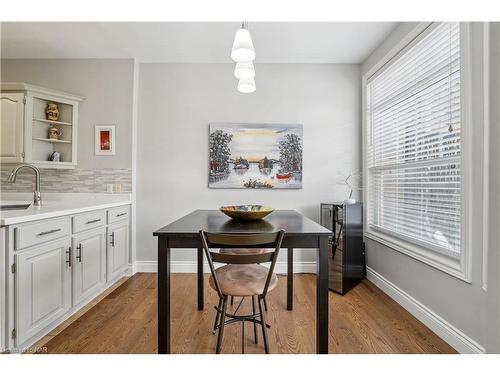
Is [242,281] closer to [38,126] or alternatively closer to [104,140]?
[104,140]

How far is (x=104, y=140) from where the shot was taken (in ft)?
10.3

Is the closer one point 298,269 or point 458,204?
point 458,204

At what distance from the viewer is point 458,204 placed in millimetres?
1752

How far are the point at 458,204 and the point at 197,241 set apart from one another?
1689mm

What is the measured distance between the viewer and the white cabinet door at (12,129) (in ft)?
9.11

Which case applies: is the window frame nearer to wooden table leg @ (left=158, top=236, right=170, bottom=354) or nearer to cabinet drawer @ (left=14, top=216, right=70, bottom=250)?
wooden table leg @ (left=158, top=236, right=170, bottom=354)

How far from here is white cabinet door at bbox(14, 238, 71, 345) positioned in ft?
5.27

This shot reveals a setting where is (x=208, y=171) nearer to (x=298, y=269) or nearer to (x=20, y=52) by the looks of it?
(x=298, y=269)

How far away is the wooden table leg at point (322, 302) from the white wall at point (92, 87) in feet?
8.37

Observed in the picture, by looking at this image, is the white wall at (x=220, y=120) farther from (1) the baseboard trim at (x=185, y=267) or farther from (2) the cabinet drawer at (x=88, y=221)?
(2) the cabinet drawer at (x=88, y=221)

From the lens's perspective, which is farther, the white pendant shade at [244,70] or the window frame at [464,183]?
the white pendant shade at [244,70]

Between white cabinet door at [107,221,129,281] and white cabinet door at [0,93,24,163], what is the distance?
48.2 inches

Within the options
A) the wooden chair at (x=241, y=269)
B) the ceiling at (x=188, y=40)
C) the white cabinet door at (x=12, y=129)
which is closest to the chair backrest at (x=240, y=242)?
the wooden chair at (x=241, y=269)
